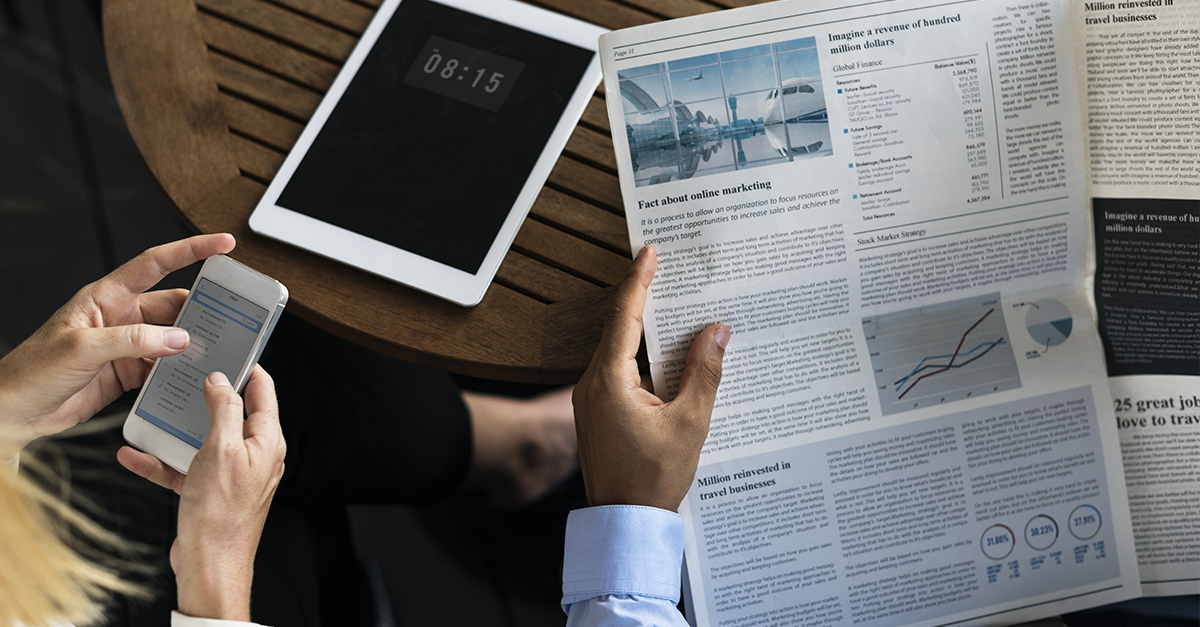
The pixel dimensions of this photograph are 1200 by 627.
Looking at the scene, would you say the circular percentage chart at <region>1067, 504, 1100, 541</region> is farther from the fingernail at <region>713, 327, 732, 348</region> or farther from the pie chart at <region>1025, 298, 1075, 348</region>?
the fingernail at <region>713, 327, 732, 348</region>

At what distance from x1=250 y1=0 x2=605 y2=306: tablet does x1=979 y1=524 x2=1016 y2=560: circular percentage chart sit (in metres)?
0.53

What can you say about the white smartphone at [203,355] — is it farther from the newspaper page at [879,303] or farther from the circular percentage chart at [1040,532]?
the circular percentage chart at [1040,532]

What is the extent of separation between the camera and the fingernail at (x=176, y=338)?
624 mm

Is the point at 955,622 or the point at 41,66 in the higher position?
the point at 41,66

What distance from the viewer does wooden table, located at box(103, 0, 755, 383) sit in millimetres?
658

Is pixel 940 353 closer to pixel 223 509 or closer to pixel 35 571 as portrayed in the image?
pixel 223 509

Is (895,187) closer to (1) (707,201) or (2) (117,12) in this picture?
(1) (707,201)

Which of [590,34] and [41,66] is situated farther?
[41,66]

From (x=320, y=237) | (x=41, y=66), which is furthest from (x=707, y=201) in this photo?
(x=41, y=66)

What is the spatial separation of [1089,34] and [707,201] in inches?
15.3

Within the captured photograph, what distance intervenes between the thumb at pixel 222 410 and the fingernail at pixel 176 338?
5 centimetres

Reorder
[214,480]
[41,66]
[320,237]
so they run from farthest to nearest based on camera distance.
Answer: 1. [41,66]
2. [320,237]
3. [214,480]

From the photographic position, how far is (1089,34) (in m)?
0.65

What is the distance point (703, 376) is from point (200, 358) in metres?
0.47
